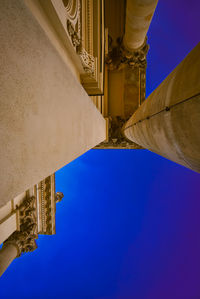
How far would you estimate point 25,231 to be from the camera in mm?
8477

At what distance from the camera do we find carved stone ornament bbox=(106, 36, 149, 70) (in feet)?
36.1

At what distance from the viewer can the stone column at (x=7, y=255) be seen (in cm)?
729

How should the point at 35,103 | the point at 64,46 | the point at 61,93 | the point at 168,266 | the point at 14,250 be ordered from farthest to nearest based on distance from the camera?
the point at 168,266, the point at 14,250, the point at 64,46, the point at 61,93, the point at 35,103

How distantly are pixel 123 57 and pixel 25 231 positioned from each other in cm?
1327

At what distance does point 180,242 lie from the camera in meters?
30.8

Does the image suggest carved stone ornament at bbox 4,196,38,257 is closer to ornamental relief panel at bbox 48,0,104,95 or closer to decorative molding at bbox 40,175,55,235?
decorative molding at bbox 40,175,55,235

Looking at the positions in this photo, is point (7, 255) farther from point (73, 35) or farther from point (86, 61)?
point (73, 35)

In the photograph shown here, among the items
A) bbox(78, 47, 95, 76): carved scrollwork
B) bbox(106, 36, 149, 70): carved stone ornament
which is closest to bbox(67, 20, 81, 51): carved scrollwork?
bbox(78, 47, 95, 76): carved scrollwork

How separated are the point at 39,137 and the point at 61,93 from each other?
74 centimetres

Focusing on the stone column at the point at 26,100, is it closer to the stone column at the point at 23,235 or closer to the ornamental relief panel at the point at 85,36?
the ornamental relief panel at the point at 85,36

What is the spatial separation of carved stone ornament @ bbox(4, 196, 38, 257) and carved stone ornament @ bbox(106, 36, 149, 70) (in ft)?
37.4

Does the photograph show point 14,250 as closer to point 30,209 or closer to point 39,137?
point 30,209

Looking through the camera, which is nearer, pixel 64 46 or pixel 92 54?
pixel 64 46

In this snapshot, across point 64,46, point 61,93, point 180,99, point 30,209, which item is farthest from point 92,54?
point 30,209
